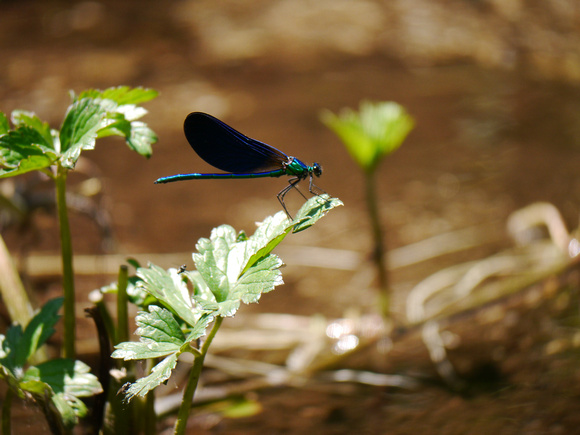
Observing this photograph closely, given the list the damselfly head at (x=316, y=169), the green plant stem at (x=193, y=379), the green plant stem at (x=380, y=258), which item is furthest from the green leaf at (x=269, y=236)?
the green plant stem at (x=380, y=258)

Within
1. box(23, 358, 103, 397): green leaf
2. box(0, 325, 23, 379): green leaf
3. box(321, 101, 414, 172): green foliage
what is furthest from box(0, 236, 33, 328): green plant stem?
box(321, 101, 414, 172): green foliage

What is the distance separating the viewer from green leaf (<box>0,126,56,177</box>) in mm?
1153

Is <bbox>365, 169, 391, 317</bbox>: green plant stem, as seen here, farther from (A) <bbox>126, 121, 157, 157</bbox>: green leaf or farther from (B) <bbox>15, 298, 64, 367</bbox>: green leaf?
(B) <bbox>15, 298, 64, 367</bbox>: green leaf

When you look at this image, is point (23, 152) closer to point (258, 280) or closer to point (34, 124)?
point (34, 124)

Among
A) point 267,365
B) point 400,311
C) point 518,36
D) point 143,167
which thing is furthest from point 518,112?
point 267,365

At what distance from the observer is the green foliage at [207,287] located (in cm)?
104

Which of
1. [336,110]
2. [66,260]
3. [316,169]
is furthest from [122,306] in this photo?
[336,110]

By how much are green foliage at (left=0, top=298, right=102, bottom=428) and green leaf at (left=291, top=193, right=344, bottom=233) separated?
53 cm

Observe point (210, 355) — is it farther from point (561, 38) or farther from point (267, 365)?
point (561, 38)

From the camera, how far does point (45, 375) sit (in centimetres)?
122

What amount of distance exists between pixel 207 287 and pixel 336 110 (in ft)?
10.2

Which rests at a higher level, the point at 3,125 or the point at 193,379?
the point at 3,125

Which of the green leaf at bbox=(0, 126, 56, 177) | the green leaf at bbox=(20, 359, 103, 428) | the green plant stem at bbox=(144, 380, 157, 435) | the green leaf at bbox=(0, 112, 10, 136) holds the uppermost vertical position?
the green leaf at bbox=(0, 112, 10, 136)

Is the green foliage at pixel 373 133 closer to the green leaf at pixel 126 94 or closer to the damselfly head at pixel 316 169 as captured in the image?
the damselfly head at pixel 316 169
